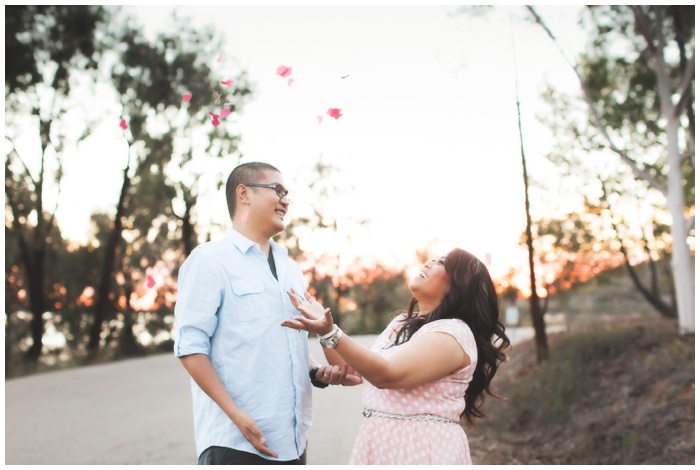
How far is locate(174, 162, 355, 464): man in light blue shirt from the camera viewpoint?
2518 millimetres

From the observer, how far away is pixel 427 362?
7.93 feet

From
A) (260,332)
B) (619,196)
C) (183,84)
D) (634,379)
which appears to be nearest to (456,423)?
(260,332)

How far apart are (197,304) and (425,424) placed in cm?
94

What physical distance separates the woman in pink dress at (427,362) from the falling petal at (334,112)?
121 cm

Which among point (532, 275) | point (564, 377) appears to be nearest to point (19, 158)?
point (532, 275)

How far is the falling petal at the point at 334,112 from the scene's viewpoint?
145 inches

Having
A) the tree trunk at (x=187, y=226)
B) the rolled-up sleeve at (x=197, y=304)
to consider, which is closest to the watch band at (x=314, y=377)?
the rolled-up sleeve at (x=197, y=304)

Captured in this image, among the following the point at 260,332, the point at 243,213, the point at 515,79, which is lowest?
the point at 260,332

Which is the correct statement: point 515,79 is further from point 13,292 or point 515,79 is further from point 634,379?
point 13,292

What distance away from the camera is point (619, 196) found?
16.5 meters

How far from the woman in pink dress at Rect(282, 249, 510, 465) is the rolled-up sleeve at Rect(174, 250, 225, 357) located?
1.19ft

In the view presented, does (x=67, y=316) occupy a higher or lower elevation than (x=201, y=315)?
lower

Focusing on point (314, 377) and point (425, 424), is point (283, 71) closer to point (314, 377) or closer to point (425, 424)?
point (314, 377)

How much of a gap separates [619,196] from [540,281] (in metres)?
2.96
